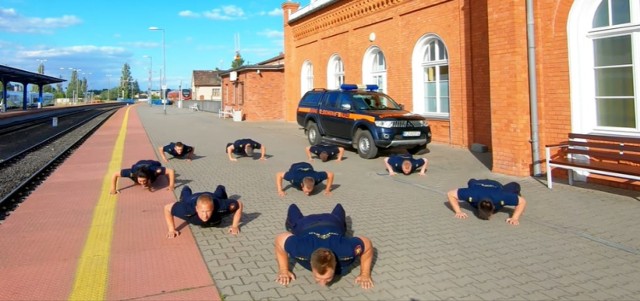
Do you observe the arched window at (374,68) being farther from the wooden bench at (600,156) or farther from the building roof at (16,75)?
the building roof at (16,75)

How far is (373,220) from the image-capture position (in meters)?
6.41

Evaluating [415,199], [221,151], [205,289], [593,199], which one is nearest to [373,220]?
[415,199]

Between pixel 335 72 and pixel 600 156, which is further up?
pixel 335 72

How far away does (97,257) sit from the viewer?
16.2 feet

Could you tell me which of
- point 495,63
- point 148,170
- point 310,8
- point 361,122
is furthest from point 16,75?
point 495,63

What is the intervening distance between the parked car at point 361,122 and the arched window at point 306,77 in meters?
10.3

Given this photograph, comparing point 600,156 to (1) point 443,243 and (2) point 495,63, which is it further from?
(1) point 443,243

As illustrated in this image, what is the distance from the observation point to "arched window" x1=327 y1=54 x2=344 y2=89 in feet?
73.5

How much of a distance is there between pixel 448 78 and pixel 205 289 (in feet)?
40.4

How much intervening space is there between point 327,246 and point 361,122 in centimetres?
894

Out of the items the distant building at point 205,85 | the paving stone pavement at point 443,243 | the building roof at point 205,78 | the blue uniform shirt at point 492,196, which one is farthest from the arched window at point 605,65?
the building roof at point 205,78

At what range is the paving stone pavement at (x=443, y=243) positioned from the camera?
4.10 metres

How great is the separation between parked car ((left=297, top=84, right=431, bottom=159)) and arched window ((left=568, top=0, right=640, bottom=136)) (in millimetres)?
4481

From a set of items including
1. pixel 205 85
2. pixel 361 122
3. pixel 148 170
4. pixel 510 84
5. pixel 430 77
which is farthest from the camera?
pixel 205 85
